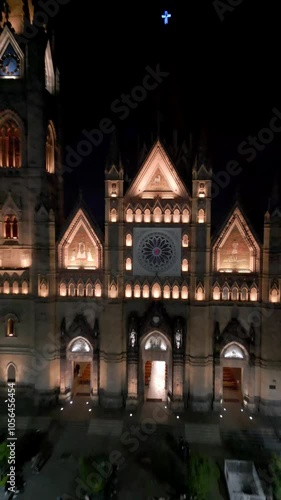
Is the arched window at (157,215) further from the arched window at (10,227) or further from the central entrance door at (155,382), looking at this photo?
the central entrance door at (155,382)

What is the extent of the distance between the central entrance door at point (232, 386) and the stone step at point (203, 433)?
15.4 feet

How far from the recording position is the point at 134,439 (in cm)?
2650

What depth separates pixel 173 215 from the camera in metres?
30.9

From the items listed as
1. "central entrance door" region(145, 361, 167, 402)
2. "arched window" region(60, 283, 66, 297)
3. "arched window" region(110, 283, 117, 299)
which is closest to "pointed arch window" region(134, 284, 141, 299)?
"arched window" region(110, 283, 117, 299)

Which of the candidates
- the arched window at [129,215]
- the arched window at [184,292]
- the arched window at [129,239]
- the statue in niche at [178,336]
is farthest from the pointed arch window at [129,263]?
the statue in niche at [178,336]

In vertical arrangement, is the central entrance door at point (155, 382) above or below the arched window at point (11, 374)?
below

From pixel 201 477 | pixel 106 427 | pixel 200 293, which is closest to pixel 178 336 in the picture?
pixel 200 293

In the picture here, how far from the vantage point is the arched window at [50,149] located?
109 feet

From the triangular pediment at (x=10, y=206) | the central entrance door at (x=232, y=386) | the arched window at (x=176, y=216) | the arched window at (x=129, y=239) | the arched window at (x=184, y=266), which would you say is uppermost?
the triangular pediment at (x=10, y=206)

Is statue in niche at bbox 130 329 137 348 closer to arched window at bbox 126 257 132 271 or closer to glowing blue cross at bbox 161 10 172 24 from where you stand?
arched window at bbox 126 257 132 271

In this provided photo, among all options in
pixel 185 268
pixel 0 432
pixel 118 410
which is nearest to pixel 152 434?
pixel 118 410

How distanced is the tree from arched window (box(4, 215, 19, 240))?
848 inches

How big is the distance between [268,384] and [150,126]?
76.9 ft

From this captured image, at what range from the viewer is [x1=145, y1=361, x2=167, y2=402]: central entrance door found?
32.6 m
